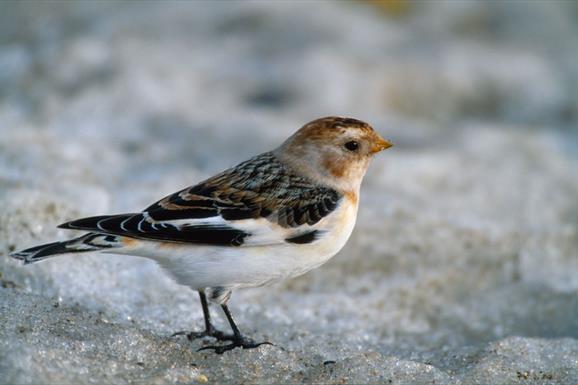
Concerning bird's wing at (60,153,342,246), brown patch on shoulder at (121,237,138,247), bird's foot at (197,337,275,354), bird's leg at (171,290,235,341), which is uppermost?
bird's wing at (60,153,342,246)

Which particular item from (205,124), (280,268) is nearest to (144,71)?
(205,124)

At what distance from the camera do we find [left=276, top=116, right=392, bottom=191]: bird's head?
4.72 metres

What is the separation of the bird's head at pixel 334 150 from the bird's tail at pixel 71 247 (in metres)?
1.14

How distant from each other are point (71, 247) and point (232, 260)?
785 millimetres

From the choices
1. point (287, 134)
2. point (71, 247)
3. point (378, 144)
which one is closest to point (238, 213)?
point (71, 247)

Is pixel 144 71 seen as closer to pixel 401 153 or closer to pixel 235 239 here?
pixel 401 153

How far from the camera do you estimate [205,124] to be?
27.1 feet

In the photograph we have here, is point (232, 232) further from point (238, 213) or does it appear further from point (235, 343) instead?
point (235, 343)

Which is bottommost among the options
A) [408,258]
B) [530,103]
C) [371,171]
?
[408,258]

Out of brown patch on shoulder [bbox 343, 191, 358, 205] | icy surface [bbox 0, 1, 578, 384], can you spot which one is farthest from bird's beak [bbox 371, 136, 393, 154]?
icy surface [bbox 0, 1, 578, 384]

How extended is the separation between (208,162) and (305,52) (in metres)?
2.65

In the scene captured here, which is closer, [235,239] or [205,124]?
[235,239]

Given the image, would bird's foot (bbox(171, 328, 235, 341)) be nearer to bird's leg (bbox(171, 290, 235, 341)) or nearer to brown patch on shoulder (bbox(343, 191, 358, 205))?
bird's leg (bbox(171, 290, 235, 341))

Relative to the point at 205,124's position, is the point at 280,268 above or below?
below
